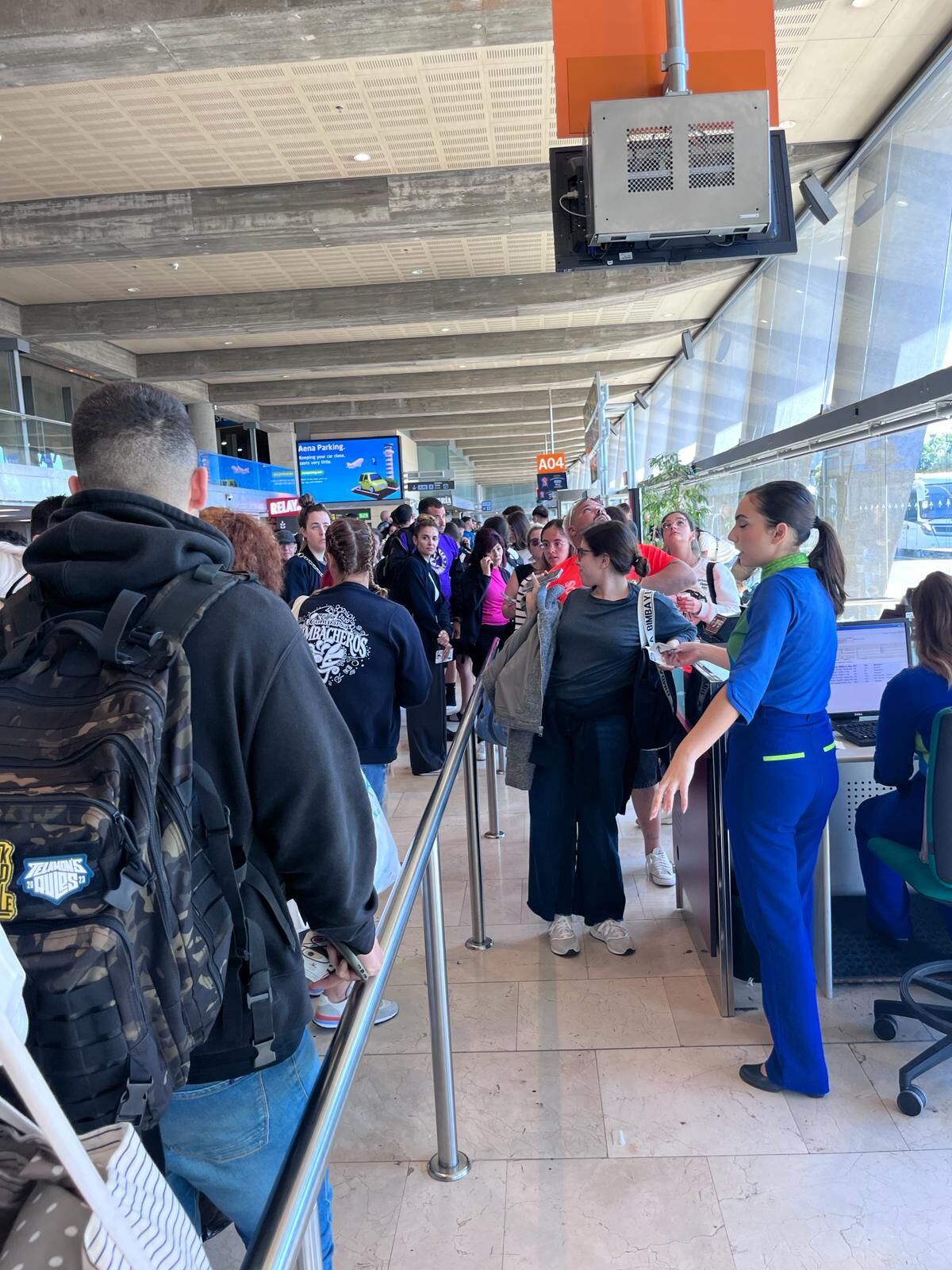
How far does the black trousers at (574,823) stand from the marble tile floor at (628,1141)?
0.24 metres

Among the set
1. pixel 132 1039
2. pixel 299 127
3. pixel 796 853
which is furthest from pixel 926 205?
pixel 132 1039

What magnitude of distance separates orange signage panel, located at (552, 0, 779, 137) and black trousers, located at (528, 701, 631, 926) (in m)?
2.46

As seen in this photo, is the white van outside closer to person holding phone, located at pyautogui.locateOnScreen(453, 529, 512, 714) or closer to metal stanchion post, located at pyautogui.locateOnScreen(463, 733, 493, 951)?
person holding phone, located at pyautogui.locateOnScreen(453, 529, 512, 714)

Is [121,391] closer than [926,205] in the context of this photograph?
Yes

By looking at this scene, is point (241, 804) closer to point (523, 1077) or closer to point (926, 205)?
point (523, 1077)

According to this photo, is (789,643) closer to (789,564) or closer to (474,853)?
(789,564)

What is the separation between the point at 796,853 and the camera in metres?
2.66

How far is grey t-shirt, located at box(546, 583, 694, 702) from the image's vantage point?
3383 mm

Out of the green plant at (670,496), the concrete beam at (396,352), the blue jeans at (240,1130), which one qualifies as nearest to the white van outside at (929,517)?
the green plant at (670,496)

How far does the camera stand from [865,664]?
3.60m

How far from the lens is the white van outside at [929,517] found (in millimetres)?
5996

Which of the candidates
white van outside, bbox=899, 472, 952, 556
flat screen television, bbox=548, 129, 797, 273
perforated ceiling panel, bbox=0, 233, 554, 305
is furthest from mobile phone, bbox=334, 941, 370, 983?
perforated ceiling panel, bbox=0, 233, 554, 305

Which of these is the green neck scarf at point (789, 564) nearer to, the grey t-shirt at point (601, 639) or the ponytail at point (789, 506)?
the ponytail at point (789, 506)

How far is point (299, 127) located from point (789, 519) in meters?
6.24
